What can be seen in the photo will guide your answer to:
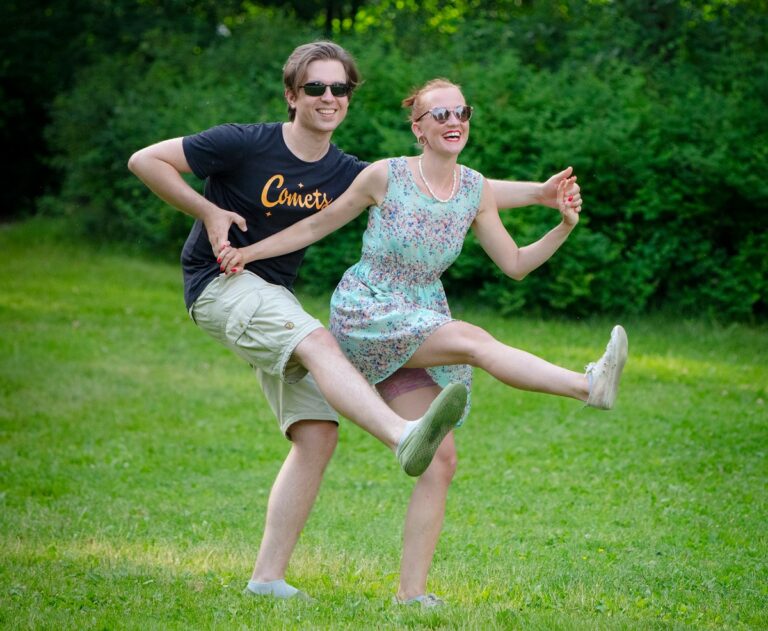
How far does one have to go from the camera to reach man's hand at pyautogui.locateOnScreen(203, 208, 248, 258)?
4.50 metres

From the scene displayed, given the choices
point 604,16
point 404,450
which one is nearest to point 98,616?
point 404,450

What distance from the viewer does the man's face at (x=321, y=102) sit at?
181 inches

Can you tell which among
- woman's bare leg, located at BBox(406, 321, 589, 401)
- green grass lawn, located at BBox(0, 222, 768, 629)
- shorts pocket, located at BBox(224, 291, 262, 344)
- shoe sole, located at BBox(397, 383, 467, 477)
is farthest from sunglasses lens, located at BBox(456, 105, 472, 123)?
green grass lawn, located at BBox(0, 222, 768, 629)

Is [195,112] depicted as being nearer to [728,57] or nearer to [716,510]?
[728,57]

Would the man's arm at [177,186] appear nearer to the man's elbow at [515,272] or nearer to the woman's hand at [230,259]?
the woman's hand at [230,259]

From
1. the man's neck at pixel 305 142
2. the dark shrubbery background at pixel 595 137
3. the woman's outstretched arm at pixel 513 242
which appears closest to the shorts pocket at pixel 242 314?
the man's neck at pixel 305 142

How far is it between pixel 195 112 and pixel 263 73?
1.69m

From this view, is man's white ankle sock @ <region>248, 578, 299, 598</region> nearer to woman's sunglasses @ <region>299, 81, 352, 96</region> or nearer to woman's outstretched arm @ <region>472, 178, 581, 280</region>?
woman's outstretched arm @ <region>472, 178, 581, 280</region>

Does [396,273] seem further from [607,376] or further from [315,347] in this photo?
[607,376]

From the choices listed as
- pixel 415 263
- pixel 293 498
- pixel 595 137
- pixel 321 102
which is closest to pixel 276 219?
pixel 321 102

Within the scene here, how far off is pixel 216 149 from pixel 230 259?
468 millimetres

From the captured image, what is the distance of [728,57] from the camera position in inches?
589

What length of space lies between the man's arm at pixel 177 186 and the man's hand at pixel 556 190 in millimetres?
1276

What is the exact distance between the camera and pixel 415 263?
4445 millimetres
